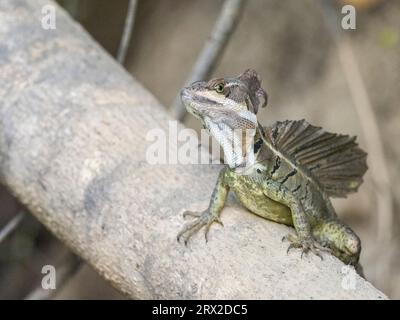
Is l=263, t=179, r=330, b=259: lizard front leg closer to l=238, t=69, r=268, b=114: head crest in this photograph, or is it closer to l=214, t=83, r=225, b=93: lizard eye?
l=238, t=69, r=268, b=114: head crest

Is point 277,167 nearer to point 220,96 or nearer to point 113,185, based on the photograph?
point 220,96

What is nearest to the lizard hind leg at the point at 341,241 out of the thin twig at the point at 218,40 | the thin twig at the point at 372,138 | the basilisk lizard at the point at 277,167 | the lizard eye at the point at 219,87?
the basilisk lizard at the point at 277,167

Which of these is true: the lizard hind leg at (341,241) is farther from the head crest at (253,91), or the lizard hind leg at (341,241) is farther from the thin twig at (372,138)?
the thin twig at (372,138)

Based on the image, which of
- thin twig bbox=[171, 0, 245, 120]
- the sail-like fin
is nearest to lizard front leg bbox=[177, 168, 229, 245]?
the sail-like fin

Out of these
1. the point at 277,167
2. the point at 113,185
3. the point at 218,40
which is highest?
the point at 218,40

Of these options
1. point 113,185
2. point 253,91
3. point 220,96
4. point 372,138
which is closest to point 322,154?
point 253,91

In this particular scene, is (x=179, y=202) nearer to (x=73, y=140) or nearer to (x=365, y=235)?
(x=73, y=140)
